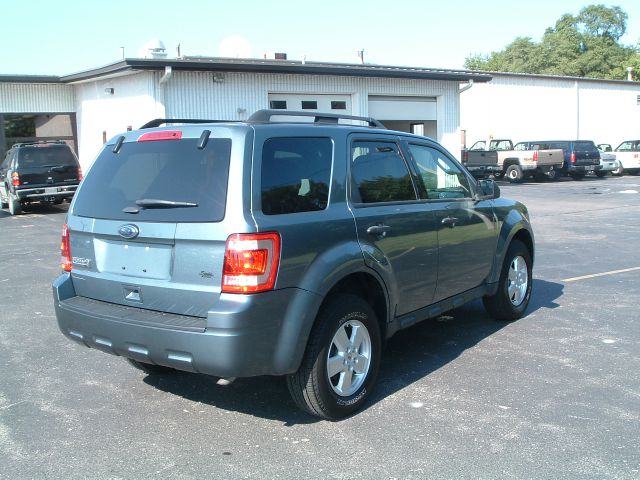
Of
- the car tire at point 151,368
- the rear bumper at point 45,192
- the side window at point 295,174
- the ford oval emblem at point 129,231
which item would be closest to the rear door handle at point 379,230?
A: the side window at point 295,174

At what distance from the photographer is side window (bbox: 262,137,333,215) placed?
3.99m

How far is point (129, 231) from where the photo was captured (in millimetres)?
4105

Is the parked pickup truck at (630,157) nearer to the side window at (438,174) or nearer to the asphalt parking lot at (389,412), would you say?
the asphalt parking lot at (389,412)

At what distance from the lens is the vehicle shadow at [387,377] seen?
4629 millimetres

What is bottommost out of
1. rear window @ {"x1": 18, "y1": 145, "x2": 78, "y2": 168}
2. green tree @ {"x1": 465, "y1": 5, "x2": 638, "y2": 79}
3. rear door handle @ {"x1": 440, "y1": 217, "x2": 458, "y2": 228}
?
rear door handle @ {"x1": 440, "y1": 217, "x2": 458, "y2": 228}

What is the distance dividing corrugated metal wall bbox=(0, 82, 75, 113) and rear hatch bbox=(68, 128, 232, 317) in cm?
2153

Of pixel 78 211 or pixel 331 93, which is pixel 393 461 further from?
pixel 331 93

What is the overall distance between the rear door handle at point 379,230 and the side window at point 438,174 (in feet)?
2.73

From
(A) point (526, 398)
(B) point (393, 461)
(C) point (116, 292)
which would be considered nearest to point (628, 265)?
(A) point (526, 398)

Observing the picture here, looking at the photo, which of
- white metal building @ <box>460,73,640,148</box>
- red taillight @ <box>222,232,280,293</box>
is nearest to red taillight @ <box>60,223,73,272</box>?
red taillight @ <box>222,232,280,293</box>

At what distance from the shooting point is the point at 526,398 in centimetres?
464

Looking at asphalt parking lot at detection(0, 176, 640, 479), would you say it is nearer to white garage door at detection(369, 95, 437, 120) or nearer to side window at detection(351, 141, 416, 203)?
side window at detection(351, 141, 416, 203)

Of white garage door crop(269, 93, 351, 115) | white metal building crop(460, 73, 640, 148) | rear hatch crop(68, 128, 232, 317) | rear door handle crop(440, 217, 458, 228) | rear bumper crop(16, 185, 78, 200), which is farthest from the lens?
white metal building crop(460, 73, 640, 148)

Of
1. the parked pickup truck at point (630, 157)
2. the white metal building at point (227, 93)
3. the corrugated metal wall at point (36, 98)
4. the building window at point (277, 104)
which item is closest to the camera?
the white metal building at point (227, 93)
